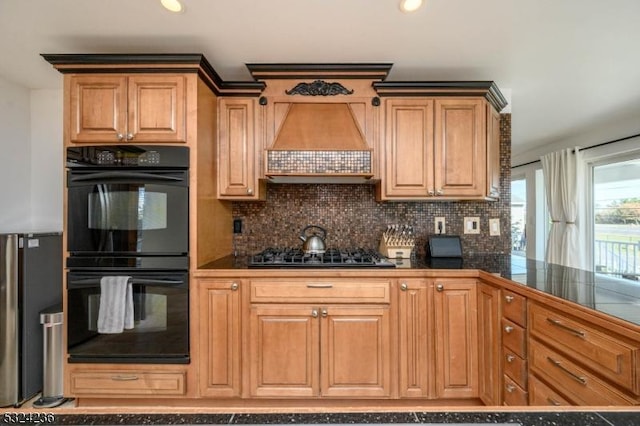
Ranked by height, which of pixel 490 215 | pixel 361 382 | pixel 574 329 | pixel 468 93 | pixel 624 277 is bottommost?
pixel 361 382

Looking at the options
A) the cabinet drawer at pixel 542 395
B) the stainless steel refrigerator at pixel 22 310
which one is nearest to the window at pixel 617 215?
the cabinet drawer at pixel 542 395

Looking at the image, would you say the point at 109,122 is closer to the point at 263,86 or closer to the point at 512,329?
the point at 263,86

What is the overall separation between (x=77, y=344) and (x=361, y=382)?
177 centimetres

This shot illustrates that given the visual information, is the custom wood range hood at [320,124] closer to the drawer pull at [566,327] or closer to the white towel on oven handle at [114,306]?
the white towel on oven handle at [114,306]

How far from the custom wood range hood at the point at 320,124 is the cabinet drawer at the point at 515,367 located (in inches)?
54.2

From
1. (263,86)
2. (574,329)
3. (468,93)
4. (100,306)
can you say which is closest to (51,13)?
(263,86)

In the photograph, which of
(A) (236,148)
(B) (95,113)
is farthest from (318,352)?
(B) (95,113)

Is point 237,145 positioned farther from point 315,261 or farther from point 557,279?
point 557,279

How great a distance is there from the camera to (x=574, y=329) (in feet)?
4.06

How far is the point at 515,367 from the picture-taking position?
161cm

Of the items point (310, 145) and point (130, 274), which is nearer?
point (130, 274)

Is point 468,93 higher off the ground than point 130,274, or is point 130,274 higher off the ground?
point 468,93

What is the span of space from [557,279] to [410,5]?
1639 mm

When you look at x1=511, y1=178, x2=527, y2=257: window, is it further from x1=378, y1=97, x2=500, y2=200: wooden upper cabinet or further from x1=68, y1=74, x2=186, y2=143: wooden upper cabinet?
x1=68, y1=74, x2=186, y2=143: wooden upper cabinet
